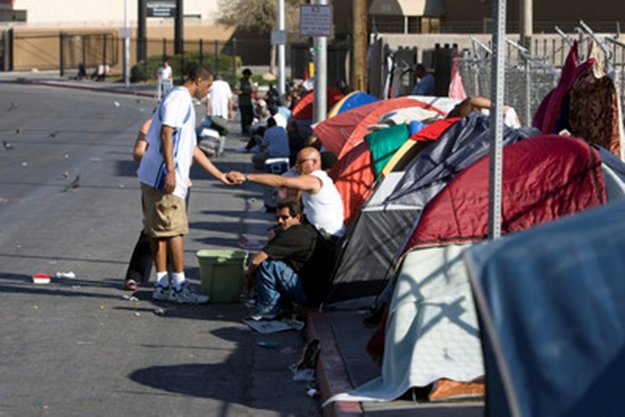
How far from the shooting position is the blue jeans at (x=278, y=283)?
10086mm

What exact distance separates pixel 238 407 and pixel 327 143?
9139mm

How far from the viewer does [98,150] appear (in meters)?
27.7

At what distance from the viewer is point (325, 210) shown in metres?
10.9

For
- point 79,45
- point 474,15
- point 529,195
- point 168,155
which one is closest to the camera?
point 529,195

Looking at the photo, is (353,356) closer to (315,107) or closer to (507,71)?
(507,71)

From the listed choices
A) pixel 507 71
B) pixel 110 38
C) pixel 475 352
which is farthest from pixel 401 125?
pixel 110 38

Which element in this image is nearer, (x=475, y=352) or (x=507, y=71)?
(x=475, y=352)

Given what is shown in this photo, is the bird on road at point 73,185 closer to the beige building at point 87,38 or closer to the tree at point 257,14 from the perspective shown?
the tree at point 257,14

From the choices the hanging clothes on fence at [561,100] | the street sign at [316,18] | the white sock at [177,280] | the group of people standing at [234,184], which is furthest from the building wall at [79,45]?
the hanging clothes on fence at [561,100]

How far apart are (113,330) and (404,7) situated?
40375mm

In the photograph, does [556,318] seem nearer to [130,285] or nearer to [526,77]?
[130,285]

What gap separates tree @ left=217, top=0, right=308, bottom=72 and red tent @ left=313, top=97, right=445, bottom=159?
58509 mm

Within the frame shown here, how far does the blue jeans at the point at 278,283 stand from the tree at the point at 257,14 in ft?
215

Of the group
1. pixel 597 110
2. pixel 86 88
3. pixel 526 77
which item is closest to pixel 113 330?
pixel 597 110
